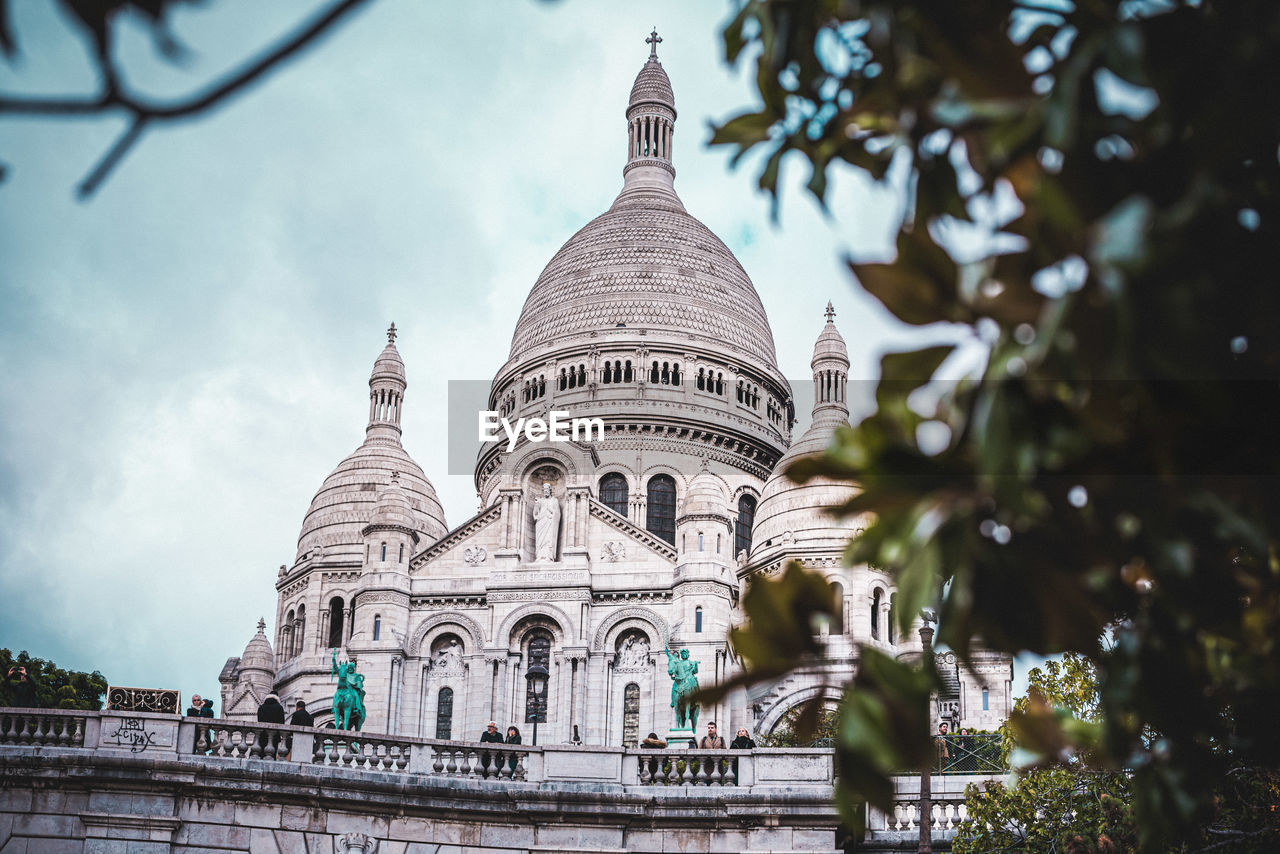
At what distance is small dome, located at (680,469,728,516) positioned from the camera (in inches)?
2048

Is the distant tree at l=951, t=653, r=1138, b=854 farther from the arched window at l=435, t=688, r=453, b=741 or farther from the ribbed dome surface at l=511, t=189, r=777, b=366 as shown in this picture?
the ribbed dome surface at l=511, t=189, r=777, b=366

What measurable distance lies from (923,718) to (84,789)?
18.2 metres

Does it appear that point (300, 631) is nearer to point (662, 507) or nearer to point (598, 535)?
point (662, 507)

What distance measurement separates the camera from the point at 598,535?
174 feet

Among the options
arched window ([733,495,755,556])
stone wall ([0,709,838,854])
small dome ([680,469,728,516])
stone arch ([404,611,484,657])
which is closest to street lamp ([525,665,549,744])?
stone arch ([404,611,484,657])

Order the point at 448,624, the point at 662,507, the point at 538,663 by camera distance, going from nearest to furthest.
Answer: the point at 538,663, the point at 448,624, the point at 662,507

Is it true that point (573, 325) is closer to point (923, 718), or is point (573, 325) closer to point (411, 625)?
point (411, 625)

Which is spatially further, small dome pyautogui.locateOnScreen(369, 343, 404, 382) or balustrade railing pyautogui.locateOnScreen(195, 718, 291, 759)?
small dome pyautogui.locateOnScreen(369, 343, 404, 382)

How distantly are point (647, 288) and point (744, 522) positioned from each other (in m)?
11.8

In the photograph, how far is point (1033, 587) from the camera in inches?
170

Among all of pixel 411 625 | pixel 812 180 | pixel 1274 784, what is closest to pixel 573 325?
pixel 411 625

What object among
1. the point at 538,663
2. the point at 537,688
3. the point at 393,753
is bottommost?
the point at 393,753

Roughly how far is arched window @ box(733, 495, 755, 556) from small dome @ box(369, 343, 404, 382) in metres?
14.9

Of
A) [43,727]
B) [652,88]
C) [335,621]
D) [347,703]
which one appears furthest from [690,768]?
[652,88]
